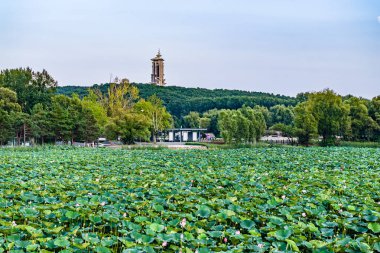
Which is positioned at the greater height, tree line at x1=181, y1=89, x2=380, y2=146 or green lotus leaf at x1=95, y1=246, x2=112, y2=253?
tree line at x1=181, y1=89, x2=380, y2=146

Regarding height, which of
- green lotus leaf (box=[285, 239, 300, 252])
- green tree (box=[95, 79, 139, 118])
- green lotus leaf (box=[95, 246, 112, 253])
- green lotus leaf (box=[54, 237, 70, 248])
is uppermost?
green tree (box=[95, 79, 139, 118])

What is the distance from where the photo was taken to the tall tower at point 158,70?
116 m

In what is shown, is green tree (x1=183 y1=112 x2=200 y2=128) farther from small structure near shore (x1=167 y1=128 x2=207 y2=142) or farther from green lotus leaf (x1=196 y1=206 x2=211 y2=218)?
green lotus leaf (x1=196 y1=206 x2=211 y2=218)

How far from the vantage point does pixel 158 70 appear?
380 ft

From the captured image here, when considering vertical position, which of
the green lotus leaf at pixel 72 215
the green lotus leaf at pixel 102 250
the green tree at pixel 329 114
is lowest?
the green lotus leaf at pixel 102 250

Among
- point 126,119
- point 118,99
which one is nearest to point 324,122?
point 126,119

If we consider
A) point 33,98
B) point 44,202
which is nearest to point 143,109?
point 33,98

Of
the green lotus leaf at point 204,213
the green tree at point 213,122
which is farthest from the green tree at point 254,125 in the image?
the green lotus leaf at point 204,213

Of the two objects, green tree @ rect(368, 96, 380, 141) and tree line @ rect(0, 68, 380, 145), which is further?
green tree @ rect(368, 96, 380, 141)

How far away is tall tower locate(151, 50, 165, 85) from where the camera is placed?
11556 centimetres

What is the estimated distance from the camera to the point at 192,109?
9069cm

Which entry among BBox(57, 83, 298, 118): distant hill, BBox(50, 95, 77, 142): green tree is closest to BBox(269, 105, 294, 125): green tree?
BBox(57, 83, 298, 118): distant hill

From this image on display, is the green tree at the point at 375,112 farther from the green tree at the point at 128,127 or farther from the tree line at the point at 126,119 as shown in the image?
the green tree at the point at 128,127

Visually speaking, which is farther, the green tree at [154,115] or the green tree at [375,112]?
the green tree at [154,115]
